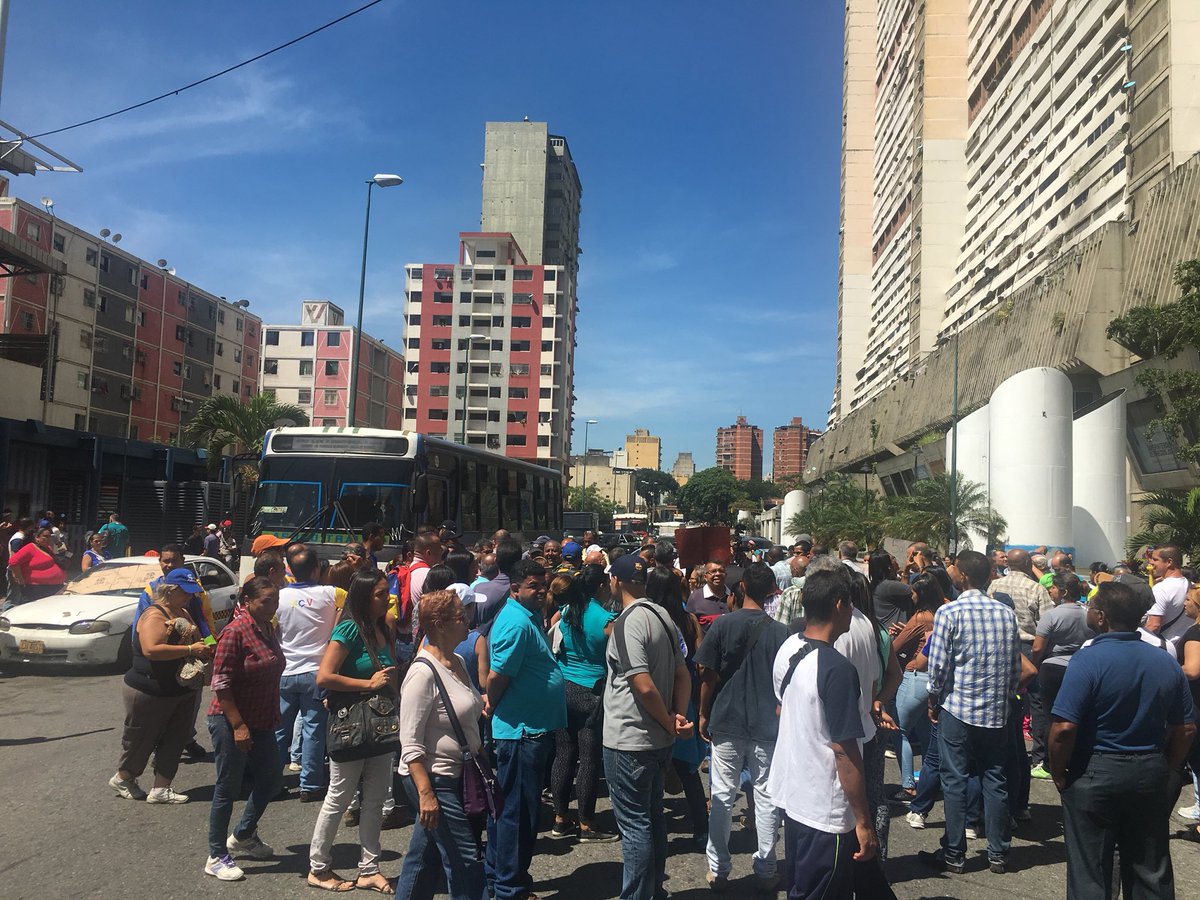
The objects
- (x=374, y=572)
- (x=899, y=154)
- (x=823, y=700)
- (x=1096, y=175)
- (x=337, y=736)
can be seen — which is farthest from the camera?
(x=899, y=154)

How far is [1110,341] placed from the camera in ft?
107

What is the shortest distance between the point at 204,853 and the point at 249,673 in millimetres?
1135

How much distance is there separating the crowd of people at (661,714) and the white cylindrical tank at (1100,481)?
89.1 feet

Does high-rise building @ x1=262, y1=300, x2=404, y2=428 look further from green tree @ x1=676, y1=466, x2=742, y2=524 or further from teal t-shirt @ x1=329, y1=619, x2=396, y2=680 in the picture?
teal t-shirt @ x1=329, y1=619, x2=396, y2=680

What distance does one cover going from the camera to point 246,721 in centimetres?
533

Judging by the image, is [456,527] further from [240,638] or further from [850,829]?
[850,829]

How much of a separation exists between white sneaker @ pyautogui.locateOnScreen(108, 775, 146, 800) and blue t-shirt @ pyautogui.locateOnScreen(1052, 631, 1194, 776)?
586cm

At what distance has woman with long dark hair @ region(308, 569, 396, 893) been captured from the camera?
498 cm

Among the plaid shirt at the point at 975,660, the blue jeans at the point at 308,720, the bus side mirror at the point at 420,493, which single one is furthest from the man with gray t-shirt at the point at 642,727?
the bus side mirror at the point at 420,493

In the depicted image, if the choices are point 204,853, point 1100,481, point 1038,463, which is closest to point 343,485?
point 204,853

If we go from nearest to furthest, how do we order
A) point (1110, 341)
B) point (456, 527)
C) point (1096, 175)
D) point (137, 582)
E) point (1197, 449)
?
1. point (137, 582)
2. point (456, 527)
3. point (1197, 449)
4. point (1110, 341)
5. point (1096, 175)

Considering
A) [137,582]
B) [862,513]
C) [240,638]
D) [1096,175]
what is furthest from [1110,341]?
[240,638]

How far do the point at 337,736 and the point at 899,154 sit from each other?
77.6 m

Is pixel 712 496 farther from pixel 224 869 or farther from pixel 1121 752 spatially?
pixel 1121 752
